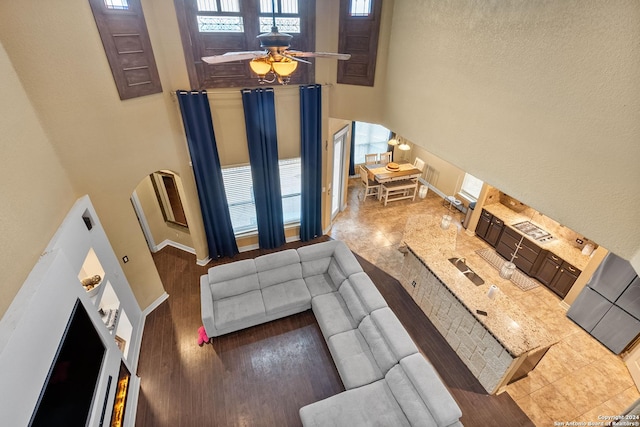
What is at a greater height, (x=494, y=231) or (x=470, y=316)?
(x=470, y=316)

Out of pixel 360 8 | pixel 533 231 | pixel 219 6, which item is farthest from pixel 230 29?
pixel 533 231

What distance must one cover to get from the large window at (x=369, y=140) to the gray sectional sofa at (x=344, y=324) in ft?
18.2

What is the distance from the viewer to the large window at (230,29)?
14.9ft

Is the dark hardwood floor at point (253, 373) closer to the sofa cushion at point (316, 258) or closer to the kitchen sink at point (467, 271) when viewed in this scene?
the sofa cushion at point (316, 258)

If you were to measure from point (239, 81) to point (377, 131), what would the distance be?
606 cm

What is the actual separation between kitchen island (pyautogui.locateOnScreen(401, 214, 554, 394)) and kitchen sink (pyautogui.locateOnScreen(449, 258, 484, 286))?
0.09 meters

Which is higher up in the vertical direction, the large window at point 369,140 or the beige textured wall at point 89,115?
the beige textured wall at point 89,115

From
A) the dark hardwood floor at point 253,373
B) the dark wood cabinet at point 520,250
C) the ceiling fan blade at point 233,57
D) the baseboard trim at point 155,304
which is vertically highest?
the ceiling fan blade at point 233,57

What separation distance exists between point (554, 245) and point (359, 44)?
5.33 m

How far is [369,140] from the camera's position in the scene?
33.7 ft

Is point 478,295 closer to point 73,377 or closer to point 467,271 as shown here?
point 467,271

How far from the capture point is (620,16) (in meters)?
2.18

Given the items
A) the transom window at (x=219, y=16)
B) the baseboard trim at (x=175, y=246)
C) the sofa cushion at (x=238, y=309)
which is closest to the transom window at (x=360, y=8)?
the transom window at (x=219, y=16)

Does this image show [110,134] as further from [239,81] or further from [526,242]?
[526,242]
